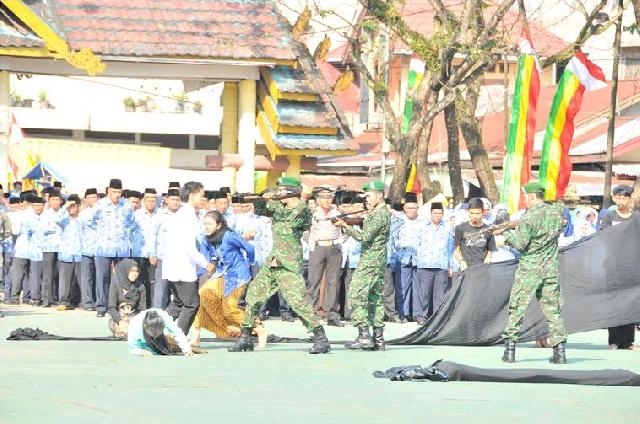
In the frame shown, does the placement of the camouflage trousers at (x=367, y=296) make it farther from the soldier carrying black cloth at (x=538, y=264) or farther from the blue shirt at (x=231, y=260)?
the soldier carrying black cloth at (x=538, y=264)

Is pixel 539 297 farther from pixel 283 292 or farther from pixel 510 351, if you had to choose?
pixel 283 292

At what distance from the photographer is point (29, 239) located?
2645 cm

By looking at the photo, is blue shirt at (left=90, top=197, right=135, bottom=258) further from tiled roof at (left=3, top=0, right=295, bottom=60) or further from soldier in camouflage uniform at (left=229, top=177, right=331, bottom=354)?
soldier in camouflage uniform at (left=229, top=177, right=331, bottom=354)

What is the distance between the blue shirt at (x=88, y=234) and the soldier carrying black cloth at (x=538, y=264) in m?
9.02

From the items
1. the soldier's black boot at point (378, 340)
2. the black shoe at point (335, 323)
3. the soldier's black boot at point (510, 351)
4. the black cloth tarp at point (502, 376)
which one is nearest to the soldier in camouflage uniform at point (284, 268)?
the soldier's black boot at point (378, 340)

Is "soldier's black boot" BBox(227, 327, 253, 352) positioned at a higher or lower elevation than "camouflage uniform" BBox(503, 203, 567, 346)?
lower

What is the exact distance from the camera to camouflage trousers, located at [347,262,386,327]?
57.5ft

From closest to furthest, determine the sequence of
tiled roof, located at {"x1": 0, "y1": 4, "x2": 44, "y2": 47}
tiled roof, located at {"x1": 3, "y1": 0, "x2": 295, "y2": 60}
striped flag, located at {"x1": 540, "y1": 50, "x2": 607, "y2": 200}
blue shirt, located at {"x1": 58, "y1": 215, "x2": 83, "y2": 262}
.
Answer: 1. blue shirt, located at {"x1": 58, "y1": 215, "x2": 83, "y2": 262}
2. tiled roof, located at {"x1": 0, "y1": 4, "x2": 44, "y2": 47}
3. striped flag, located at {"x1": 540, "y1": 50, "x2": 607, "y2": 200}
4. tiled roof, located at {"x1": 3, "y1": 0, "x2": 295, "y2": 60}

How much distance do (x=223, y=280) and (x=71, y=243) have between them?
27.0 ft

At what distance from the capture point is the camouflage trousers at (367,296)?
1753 centimetres

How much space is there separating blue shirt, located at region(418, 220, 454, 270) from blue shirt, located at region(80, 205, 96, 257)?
470 cm

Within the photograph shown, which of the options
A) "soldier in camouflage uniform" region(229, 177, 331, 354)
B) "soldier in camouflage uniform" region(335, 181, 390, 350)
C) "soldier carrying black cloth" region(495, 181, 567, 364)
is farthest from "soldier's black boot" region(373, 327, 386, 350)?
"soldier carrying black cloth" region(495, 181, 567, 364)

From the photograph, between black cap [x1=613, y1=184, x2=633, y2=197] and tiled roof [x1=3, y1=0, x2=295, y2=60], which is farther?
tiled roof [x1=3, y1=0, x2=295, y2=60]

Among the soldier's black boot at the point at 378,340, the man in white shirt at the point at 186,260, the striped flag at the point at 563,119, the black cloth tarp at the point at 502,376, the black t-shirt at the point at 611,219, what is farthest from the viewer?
the striped flag at the point at 563,119
